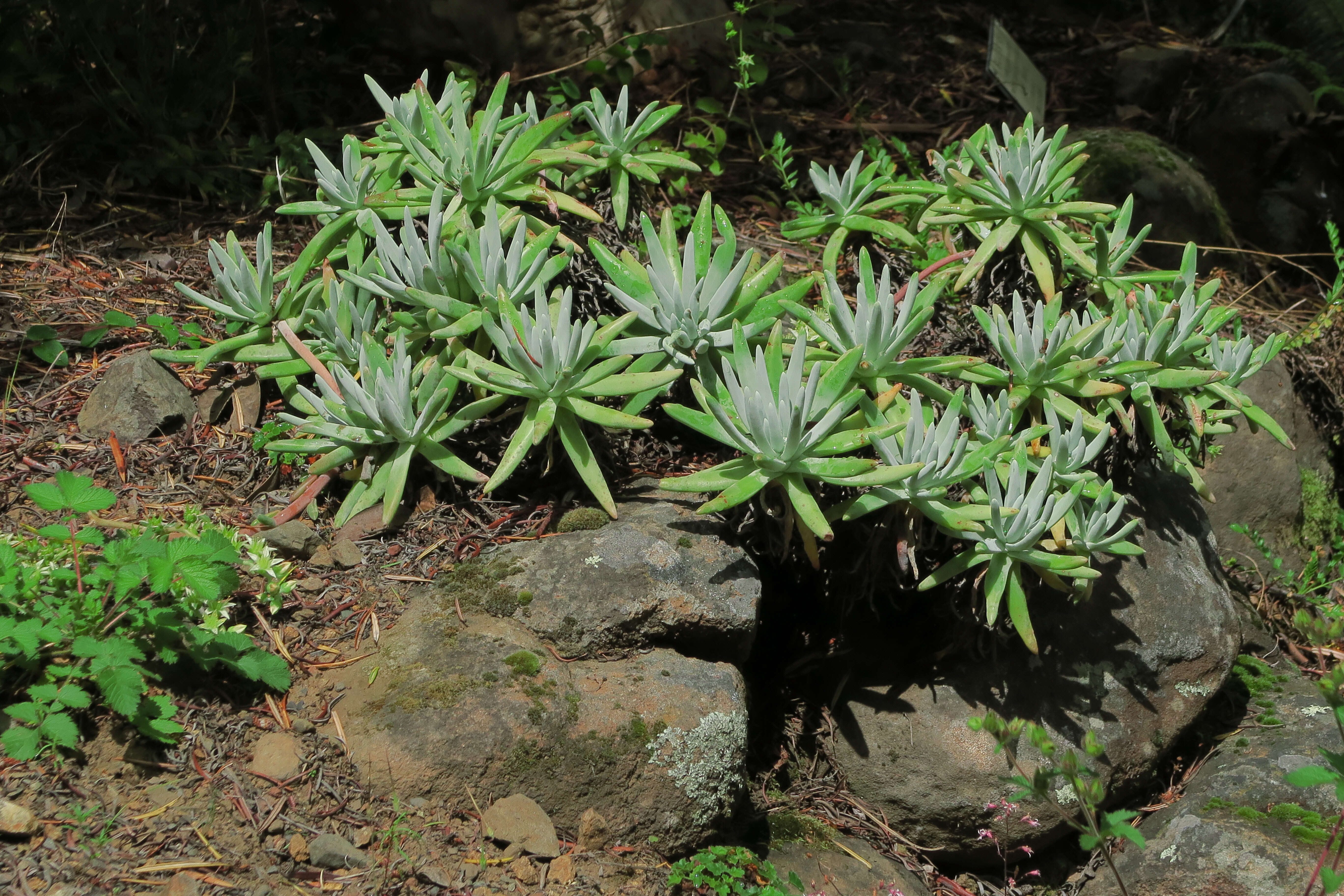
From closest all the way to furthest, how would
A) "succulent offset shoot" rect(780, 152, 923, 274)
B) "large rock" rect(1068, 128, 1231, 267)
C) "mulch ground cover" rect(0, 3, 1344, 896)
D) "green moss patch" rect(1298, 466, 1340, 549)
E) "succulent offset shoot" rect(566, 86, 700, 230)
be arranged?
"mulch ground cover" rect(0, 3, 1344, 896) → "succulent offset shoot" rect(566, 86, 700, 230) → "succulent offset shoot" rect(780, 152, 923, 274) → "green moss patch" rect(1298, 466, 1340, 549) → "large rock" rect(1068, 128, 1231, 267)

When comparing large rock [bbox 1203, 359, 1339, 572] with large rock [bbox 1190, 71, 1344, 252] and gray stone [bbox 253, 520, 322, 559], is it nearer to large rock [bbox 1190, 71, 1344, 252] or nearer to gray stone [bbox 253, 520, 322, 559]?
large rock [bbox 1190, 71, 1344, 252]

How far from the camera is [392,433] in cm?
274

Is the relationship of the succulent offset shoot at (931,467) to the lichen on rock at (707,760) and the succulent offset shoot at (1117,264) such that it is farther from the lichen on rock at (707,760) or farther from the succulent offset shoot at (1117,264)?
the succulent offset shoot at (1117,264)

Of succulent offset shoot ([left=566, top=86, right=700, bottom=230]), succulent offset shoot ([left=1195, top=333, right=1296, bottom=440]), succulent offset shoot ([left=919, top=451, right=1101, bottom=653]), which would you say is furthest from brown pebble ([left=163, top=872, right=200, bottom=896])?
succulent offset shoot ([left=1195, top=333, right=1296, bottom=440])

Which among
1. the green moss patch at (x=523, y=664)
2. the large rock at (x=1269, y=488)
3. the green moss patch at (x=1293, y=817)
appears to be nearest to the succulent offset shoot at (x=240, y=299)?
the green moss patch at (x=523, y=664)

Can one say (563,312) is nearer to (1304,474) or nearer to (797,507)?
(797,507)

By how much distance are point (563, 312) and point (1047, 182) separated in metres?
1.69

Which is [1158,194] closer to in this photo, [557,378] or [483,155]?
[483,155]

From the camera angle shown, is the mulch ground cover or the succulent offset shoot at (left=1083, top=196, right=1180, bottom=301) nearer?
the mulch ground cover

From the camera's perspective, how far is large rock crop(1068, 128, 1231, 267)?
4.87 meters

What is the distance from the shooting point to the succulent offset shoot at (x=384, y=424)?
2.69 meters

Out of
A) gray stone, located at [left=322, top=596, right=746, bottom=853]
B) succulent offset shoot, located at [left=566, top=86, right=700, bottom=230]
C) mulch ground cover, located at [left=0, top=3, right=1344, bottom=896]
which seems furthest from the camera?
succulent offset shoot, located at [left=566, top=86, right=700, bottom=230]

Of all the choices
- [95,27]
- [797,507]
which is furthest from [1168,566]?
[95,27]

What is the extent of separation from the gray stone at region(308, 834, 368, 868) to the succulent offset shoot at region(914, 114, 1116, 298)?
240cm
